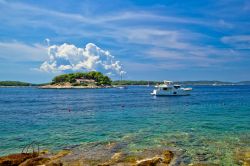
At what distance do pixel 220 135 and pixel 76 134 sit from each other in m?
16.4

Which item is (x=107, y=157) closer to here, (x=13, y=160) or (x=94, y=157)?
(x=94, y=157)

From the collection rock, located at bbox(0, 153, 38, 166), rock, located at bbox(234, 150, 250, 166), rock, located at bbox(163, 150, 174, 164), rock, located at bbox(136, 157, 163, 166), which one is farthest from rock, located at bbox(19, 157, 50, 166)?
rock, located at bbox(234, 150, 250, 166)

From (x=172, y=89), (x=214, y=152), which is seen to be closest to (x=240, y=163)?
(x=214, y=152)

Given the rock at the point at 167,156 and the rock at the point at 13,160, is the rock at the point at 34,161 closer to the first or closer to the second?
the rock at the point at 13,160

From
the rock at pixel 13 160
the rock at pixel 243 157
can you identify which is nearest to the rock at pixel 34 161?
the rock at pixel 13 160

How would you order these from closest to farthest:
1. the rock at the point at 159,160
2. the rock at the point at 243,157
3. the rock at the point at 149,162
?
the rock at the point at 149,162
the rock at the point at 159,160
the rock at the point at 243,157

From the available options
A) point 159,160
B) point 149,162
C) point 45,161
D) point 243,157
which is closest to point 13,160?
point 45,161

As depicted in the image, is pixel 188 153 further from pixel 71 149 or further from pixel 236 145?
pixel 71 149

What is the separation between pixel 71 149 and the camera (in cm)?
2411

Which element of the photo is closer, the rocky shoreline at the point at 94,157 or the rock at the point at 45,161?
the rock at the point at 45,161

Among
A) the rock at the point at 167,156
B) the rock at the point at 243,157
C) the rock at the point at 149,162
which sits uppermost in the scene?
the rock at the point at 149,162

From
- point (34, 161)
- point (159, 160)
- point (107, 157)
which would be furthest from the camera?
point (107, 157)

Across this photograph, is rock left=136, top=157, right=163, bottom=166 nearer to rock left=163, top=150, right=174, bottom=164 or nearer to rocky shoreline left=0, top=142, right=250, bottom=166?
rocky shoreline left=0, top=142, right=250, bottom=166

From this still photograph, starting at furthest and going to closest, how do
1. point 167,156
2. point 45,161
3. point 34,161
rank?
point 167,156 < point 45,161 < point 34,161
